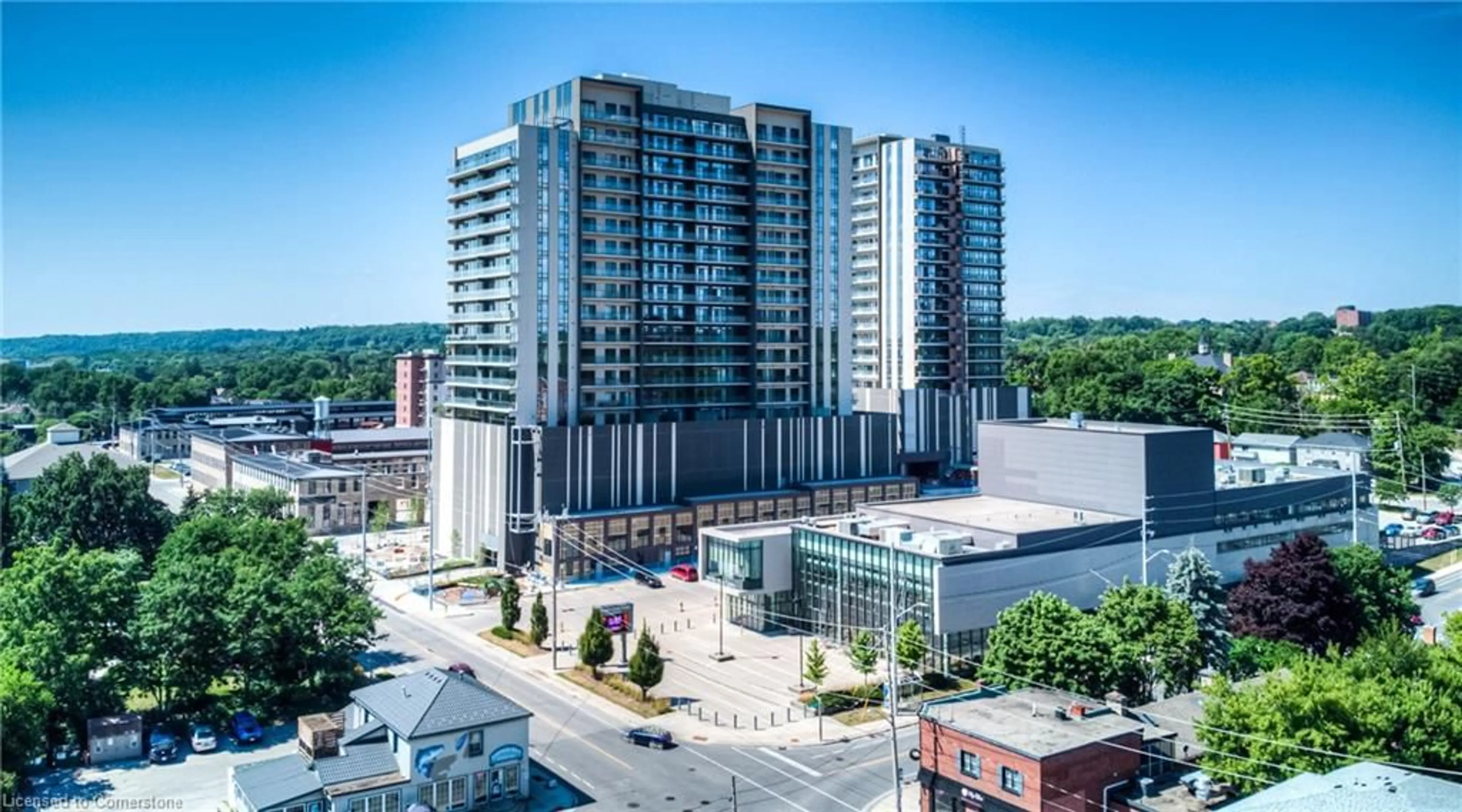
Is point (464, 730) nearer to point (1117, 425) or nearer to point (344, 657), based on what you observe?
point (344, 657)

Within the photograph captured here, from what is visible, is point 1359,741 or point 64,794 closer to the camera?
point 1359,741

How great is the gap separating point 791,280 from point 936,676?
150 ft

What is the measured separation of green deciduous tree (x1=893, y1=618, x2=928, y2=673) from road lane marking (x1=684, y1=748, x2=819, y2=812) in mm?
9172

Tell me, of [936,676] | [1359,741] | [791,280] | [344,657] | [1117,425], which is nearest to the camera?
[1359,741]

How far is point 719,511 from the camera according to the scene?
80.7m

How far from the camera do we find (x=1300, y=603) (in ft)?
161

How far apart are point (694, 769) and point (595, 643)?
38.4ft

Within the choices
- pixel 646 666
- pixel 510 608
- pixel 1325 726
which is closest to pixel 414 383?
pixel 510 608

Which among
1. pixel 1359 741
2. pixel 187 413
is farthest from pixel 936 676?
pixel 187 413

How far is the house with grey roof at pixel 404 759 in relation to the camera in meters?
34.7

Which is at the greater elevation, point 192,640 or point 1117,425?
point 1117,425

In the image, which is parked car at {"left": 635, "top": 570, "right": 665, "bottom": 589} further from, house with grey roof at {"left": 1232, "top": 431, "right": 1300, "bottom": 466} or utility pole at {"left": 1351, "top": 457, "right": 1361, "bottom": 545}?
house with grey roof at {"left": 1232, "top": 431, "right": 1300, "bottom": 466}

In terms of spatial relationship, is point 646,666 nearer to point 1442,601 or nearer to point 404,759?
point 404,759

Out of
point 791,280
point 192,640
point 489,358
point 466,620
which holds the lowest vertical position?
point 466,620
